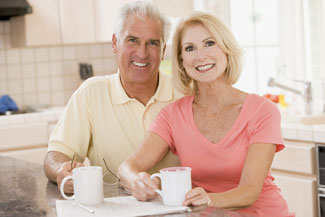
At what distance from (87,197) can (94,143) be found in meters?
0.81

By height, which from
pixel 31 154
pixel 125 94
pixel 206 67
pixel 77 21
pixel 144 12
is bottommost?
pixel 31 154

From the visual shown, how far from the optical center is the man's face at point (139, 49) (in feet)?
7.74

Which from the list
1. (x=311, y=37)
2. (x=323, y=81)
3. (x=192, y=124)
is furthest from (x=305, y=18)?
(x=192, y=124)

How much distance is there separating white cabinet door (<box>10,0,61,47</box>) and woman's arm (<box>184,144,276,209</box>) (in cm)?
292

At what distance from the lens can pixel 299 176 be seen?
10.5ft

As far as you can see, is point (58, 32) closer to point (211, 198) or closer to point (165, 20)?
point (165, 20)

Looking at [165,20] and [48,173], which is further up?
[165,20]

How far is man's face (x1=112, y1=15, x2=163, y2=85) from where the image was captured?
2359 millimetres

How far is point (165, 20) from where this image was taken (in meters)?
2.40

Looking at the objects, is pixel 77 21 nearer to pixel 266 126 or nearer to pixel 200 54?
pixel 200 54

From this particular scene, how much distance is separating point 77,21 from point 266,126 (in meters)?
2.95

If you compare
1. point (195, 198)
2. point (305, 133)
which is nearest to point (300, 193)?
point (305, 133)

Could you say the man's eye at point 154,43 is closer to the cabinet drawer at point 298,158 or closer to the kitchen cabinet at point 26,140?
the cabinet drawer at point 298,158

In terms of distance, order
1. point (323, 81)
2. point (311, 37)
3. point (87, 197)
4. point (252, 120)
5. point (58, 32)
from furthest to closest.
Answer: point (58, 32)
point (311, 37)
point (323, 81)
point (252, 120)
point (87, 197)
